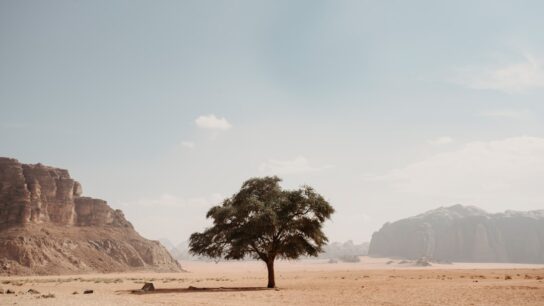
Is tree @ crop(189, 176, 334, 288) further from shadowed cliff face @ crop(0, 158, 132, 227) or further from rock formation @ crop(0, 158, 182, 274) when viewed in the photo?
shadowed cliff face @ crop(0, 158, 132, 227)

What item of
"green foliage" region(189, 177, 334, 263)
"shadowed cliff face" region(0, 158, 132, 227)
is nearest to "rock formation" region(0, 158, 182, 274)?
"shadowed cliff face" region(0, 158, 132, 227)

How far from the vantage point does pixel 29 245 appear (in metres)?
101

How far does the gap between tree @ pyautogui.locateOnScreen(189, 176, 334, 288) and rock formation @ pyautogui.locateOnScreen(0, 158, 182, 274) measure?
2854 inches

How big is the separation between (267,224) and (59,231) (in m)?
102

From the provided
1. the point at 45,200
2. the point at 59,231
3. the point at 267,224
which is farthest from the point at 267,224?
the point at 45,200

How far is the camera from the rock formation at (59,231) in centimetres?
9922

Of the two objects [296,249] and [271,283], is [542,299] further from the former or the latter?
[271,283]

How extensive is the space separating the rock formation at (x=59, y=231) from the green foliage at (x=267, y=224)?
72.4 m

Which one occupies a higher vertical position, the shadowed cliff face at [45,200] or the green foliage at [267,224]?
the shadowed cliff face at [45,200]

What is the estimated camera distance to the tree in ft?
127

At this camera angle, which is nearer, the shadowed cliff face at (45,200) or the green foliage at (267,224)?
the green foliage at (267,224)

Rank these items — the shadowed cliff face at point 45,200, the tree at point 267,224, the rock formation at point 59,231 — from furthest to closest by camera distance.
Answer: the shadowed cliff face at point 45,200
the rock formation at point 59,231
the tree at point 267,224

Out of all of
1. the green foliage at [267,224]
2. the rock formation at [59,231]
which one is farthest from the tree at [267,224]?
the rock formation at [59,231]

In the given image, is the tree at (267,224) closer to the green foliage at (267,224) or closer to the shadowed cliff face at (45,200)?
the green foliage at (267,224)
